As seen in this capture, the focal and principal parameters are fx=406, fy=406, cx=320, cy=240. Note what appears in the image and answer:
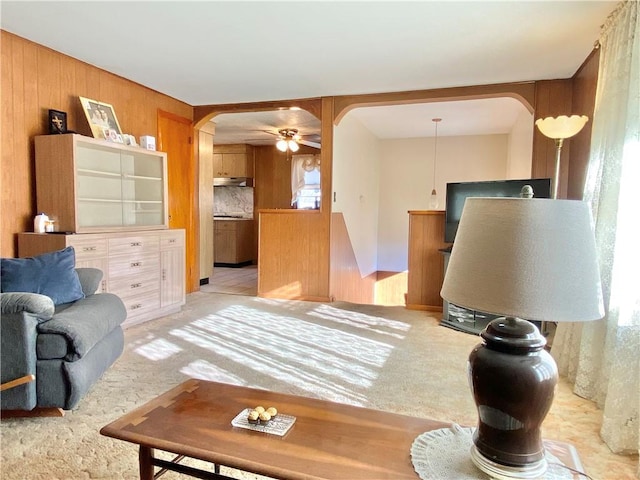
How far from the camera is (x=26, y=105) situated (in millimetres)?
3453

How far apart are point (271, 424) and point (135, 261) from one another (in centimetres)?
312

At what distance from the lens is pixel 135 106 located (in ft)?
15.0

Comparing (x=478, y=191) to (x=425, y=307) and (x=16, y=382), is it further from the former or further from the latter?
(x=16, y=382)

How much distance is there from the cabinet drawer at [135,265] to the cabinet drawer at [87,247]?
14 cm

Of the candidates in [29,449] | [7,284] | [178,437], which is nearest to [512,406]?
[178,437]

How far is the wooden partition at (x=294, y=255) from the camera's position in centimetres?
520

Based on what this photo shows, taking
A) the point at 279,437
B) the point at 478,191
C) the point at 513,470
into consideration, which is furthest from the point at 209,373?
the point at 478,191

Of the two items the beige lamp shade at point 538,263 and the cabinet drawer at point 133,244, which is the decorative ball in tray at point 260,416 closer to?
the beige lamp shade at point 538,263

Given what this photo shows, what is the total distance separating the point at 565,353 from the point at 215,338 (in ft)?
9.17

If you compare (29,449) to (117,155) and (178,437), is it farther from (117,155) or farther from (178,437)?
(117,155)

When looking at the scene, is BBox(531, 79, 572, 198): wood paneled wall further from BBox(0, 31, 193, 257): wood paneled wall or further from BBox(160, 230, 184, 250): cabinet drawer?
BBox(0, 31, 193, 257): wood paneled wall

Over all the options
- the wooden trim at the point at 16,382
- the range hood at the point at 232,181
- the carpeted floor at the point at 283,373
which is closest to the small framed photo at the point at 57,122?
the carpeted floor at the point at 283,373

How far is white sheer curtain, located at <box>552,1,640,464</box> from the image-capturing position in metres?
2.00

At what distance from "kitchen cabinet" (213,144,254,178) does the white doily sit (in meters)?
7.76
